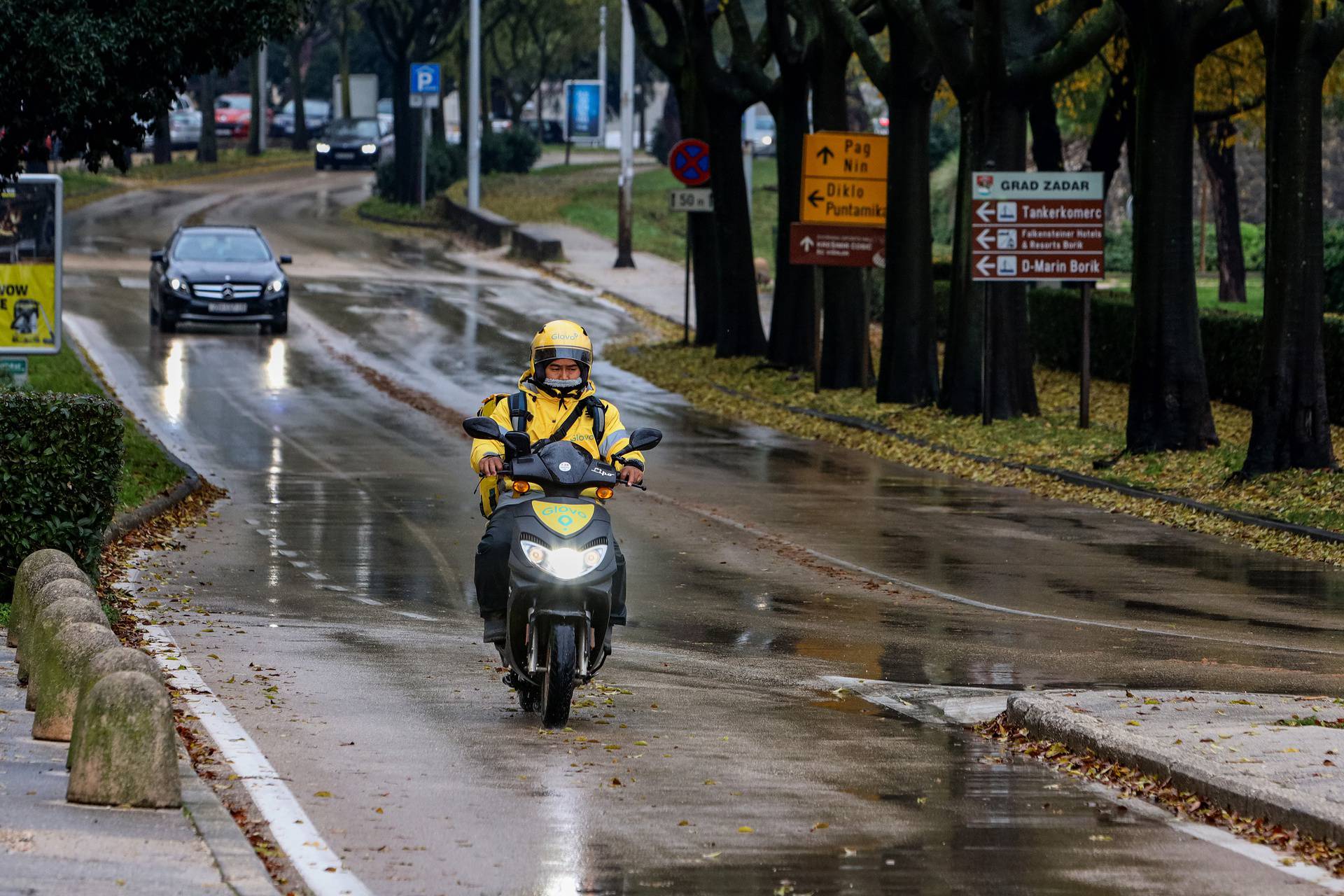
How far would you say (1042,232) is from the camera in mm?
23250

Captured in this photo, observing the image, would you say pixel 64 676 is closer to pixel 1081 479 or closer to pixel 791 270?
pixel 1081 479

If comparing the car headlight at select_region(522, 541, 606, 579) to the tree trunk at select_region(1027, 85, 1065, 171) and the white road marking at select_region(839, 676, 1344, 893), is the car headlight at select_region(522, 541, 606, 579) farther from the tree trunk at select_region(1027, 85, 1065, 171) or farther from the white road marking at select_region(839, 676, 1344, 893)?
the tree trunk at select_region(1027, 85, 1065, 171)

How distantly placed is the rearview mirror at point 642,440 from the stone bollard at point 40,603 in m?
2.29

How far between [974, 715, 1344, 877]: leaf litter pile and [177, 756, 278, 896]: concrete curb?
322 cm

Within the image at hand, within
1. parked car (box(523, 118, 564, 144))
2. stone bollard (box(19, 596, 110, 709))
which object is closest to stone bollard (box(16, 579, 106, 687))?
stone bollard (box(19, 596, 110, 709))

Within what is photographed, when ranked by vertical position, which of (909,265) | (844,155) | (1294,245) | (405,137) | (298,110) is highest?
(298,110)

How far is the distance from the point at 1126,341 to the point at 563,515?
20.6 m

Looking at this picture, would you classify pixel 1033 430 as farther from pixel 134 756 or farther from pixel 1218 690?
pixel 134 756

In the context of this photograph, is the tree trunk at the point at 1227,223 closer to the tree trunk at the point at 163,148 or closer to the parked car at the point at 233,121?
the tree trunk at the point at 163,148

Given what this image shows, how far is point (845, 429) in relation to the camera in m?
24.7

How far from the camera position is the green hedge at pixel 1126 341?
78.2 ft

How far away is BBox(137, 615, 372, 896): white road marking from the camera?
6434 mm

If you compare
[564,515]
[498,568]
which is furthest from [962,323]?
[564,515]

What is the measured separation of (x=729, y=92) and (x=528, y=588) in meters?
23.3
